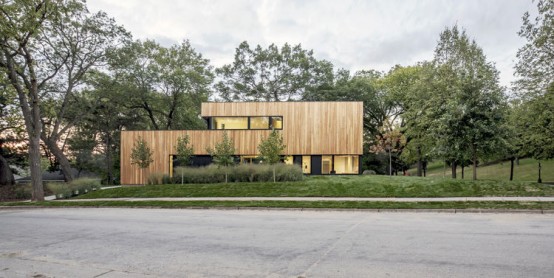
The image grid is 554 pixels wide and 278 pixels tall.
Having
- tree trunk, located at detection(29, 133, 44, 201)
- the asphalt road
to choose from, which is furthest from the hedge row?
the asphalt road

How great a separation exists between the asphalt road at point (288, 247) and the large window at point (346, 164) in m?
19.6

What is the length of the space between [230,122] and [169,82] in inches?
434

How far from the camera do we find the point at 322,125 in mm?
30656

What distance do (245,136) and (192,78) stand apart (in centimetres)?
1191

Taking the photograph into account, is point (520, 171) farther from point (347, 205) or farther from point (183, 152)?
point (183, 152)

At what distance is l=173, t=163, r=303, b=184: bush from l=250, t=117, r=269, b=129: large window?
7.85m

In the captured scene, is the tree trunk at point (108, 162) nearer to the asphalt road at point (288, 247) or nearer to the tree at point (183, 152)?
the tree at point (183, 152)

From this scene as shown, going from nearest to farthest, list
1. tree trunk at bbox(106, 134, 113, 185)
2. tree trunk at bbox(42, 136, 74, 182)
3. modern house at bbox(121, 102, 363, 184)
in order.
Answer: tree trunk at bbox(42, 136, 74, 182), modern house at bbox(121, 102, 363, 184), tree trunk at bbox(106, 134, 113, 185)

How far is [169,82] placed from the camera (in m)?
37.6

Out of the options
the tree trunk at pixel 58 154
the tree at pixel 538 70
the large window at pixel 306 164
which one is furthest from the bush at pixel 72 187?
the tree at pixel 538 70

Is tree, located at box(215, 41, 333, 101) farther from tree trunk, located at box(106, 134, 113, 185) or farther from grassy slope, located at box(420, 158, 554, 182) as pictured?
grassy slope, located at box(420, 158, 554, 182)

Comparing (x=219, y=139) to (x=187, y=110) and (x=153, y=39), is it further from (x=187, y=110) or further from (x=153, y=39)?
(x=153, y=39)

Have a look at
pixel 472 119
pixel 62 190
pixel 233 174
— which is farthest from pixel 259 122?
pixel 472 119

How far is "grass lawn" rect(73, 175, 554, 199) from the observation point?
53.1 feet
